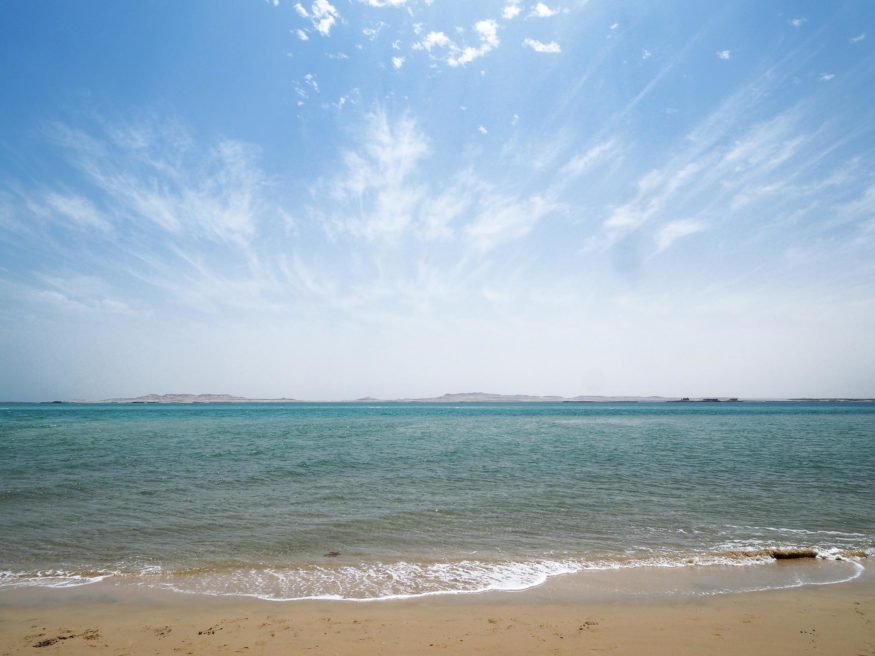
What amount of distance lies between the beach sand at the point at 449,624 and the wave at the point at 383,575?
0.42 metres

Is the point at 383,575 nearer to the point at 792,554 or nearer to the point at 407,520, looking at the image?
the point at 407,520

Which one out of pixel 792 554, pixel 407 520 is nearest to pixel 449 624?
pixel 407 520

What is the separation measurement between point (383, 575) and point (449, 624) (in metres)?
2.62

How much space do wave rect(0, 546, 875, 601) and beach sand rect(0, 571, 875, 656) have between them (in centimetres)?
42

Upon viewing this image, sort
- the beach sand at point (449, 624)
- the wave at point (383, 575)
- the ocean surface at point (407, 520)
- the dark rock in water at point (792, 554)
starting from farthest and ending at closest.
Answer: the dark rock in water at point (792, 554)
the ocean surface at point (407, 520)
the wave at point (383, 575)
the beach sand at point (449, 624)

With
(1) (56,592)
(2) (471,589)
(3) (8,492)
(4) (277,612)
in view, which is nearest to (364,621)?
(4) (277,612)

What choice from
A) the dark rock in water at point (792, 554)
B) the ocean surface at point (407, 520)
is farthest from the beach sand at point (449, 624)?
the dark rock in water at point (792, 554)

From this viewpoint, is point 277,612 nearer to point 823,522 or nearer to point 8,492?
point 823,522

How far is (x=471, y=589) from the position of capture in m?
8.54

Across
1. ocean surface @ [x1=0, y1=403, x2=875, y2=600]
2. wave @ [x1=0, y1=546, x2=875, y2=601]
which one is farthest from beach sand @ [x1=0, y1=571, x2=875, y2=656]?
ocean surface @ [x1=0, y1=403, x2=875, y2=600]

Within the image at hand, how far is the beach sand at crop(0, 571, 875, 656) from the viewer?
6.33 m

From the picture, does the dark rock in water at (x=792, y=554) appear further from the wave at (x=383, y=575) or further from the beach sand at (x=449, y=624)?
the beach sand at (x=449, y=624)

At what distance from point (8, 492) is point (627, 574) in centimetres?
2190

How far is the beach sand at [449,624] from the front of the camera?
6.33 meters
